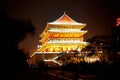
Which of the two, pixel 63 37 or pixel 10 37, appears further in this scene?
pixel 63 37

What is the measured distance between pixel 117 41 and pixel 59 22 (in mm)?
20359

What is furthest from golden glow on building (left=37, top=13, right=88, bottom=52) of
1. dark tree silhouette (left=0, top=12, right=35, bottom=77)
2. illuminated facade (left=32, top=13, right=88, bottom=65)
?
dark tree silhouette (left=0, top=12, right=35, bottom=77)

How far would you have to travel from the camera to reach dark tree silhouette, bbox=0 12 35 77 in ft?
35.8

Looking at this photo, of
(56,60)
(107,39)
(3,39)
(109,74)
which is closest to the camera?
(3,39)

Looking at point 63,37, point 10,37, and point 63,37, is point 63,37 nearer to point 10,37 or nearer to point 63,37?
point 63,37

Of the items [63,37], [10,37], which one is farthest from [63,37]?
[10,37]

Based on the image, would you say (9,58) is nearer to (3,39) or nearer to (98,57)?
(3,39)

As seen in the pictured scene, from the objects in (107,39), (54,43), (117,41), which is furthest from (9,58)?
(54,43)

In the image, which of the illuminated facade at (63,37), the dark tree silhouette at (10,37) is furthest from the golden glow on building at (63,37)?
the dark tree silhouette at (10,37)

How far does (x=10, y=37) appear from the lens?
11086 millimetres

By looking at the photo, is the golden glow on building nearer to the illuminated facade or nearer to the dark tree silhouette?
the illuminated facade

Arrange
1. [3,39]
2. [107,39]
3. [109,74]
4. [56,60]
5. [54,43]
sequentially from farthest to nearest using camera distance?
1. [54,43]
2. [56,60]
3. [107,39]
4. [109,74]
5. [3,39]

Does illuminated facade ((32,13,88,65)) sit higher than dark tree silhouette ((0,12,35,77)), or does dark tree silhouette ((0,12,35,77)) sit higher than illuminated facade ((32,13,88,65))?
illuminated facade ((32,13,88,65))

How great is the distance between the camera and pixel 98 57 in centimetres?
5669
